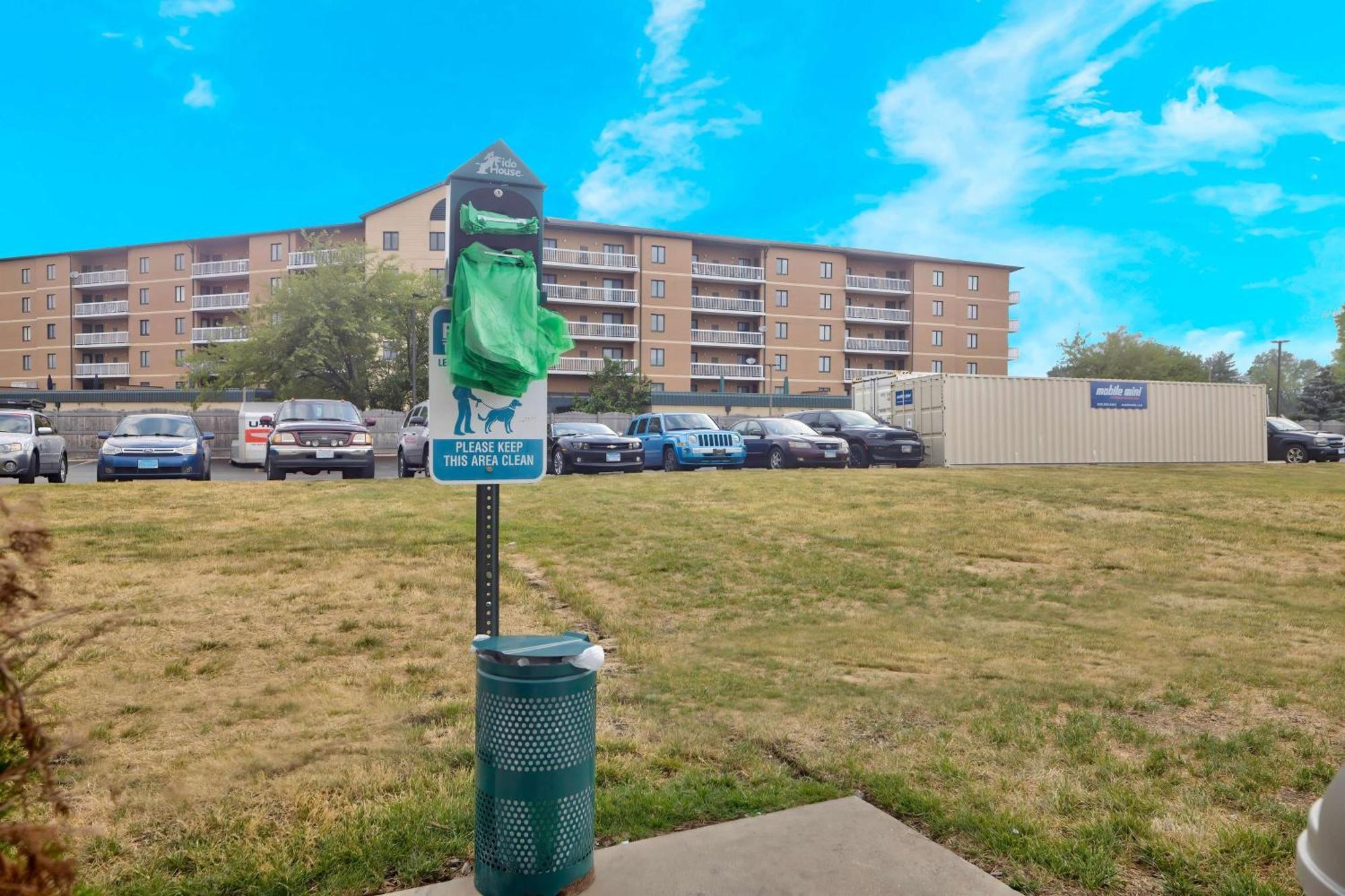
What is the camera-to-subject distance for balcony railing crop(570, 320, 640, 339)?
61250 millimetres

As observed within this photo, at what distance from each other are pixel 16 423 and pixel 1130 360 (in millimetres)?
74162

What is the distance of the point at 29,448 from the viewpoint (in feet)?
50.1

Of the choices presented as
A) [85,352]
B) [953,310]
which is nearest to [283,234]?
[85,352]

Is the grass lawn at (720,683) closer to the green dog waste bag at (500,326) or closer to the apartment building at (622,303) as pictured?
the green dog waste bag at (500,326)

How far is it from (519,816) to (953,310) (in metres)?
70.8

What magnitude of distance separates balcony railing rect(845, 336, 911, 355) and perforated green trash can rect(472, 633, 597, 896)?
6569 cm

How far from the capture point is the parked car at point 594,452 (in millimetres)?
19266

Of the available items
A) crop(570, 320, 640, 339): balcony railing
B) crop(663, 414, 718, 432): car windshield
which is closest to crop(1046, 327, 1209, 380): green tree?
crop(570, 320, 640, 339): balcony railing

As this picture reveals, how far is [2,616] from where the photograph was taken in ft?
5.21

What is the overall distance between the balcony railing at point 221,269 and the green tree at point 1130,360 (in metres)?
64.3

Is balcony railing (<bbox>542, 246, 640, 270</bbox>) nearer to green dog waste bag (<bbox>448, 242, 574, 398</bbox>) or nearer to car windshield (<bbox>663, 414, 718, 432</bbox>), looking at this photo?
car windshield (<bbox>663, 414, 718, 432</bbox>)

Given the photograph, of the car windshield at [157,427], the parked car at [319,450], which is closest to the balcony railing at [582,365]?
the car windshield at [157,427]

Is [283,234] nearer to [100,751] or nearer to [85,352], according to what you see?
[85,352]

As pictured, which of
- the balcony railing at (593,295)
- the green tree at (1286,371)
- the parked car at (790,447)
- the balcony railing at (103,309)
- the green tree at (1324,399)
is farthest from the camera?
the green tree at (1286,371)
